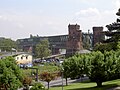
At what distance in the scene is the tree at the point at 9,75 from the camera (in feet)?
101

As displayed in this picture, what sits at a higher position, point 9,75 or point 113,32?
point 113,32

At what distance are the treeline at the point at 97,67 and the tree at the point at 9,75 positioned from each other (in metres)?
10.3

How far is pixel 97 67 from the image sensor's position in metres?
39.4

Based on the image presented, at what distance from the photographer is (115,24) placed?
62.6m

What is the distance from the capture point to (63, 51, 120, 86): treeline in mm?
38875

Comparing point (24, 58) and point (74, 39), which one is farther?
point (74, 39)

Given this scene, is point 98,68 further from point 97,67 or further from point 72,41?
point 72,41

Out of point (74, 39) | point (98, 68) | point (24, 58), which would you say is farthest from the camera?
point (74, 39)

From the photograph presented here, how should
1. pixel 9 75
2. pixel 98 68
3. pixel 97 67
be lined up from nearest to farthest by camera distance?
pixel 9 75
pixel 98 68
pixel 97 67

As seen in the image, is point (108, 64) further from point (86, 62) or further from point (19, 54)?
point (19, 54)

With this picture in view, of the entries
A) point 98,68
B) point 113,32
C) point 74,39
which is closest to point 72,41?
point 74,39

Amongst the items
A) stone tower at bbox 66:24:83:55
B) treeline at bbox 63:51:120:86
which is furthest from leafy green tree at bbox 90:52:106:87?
stone tower at bbox 66:24:83:55

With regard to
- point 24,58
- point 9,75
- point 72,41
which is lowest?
point 9,75

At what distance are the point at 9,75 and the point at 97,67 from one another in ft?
40.5
